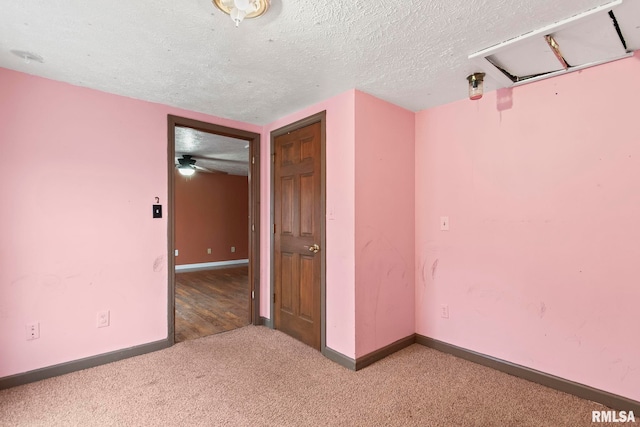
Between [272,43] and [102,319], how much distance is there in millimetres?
2473

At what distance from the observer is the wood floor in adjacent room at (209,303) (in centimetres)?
331

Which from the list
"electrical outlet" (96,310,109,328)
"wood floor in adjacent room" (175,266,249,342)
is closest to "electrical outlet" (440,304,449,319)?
"wood floor in adjacent room" (175,266,249,342)

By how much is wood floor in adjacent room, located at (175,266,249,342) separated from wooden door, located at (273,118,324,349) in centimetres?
73

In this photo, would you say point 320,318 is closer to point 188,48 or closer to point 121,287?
point 121,287

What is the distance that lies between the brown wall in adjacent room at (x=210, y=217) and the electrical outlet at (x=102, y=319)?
420 centimetres

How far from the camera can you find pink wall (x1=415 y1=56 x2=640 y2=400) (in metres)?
1.89

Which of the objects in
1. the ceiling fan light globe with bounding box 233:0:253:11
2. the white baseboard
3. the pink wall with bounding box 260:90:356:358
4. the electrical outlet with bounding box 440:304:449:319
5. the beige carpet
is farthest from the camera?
the white baseboard

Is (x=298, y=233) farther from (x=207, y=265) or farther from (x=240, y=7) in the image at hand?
(x=207, y=265)

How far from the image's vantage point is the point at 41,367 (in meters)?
2.23

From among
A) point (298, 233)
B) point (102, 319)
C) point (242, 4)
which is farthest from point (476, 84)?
point (102, 319)

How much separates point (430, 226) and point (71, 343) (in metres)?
3.12

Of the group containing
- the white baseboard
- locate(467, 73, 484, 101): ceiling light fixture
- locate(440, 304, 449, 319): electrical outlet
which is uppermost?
locate(467, 73, 484, 101): ceiling light fixture

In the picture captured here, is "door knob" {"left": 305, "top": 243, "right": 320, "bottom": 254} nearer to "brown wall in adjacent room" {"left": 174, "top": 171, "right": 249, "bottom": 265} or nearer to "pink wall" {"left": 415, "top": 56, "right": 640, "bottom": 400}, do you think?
"pink wall" {"left": 415, "top": 56, "right": 640, "bottom": 400}

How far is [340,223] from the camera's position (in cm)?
253
